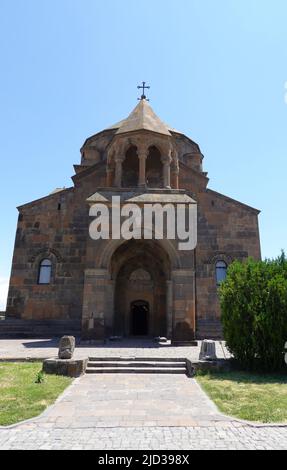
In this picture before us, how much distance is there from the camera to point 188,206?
1359 centimetres

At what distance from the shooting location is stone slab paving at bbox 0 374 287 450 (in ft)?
13.3

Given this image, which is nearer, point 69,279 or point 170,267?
point 170,267

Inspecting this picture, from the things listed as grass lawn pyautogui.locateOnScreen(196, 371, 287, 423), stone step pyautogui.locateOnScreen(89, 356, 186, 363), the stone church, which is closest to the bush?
grass lawn pyautogui.locateOnScreen(196, 371, 287, 423)

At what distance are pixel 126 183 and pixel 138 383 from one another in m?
11.4

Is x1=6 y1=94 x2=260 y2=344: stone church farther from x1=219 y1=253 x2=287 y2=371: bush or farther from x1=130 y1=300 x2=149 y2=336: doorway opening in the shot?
x1=219 y1=253 x2=287 y2=371: bush

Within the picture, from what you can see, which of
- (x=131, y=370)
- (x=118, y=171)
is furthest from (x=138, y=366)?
(x=118, y=171)

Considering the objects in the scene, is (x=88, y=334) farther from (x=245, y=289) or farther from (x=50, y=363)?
(x=245, y=289)

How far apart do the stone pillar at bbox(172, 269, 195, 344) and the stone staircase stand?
3.08 m

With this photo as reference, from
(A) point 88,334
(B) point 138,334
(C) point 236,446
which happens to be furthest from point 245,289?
(B) point 138,334

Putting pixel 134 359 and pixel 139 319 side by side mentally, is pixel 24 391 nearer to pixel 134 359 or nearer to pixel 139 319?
pixel 134 359

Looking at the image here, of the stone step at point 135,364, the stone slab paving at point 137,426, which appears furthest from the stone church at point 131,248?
the stone slab paving at point 137,426

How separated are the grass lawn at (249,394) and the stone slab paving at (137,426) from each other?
0.95ft

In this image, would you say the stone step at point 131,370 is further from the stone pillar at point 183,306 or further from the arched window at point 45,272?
the arched window at point 45,272
